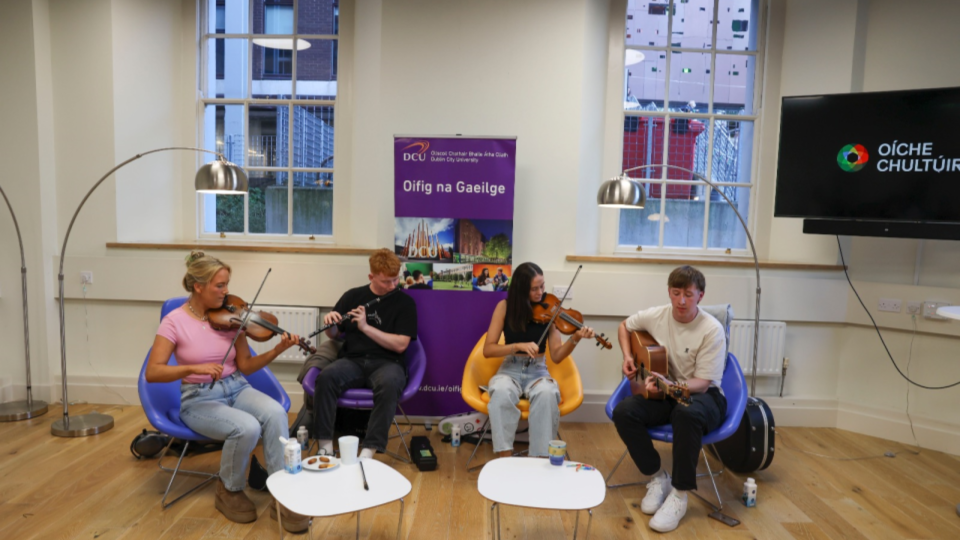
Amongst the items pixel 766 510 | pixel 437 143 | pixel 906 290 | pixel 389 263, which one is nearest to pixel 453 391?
pixel 389 263

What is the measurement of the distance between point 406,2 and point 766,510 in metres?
3.61

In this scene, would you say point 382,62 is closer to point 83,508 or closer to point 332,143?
point 332,143

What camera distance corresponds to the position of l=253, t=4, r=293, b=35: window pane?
14.9 ft

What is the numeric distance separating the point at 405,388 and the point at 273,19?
2938 mm

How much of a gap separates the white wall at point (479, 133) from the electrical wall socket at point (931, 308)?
0.11 m

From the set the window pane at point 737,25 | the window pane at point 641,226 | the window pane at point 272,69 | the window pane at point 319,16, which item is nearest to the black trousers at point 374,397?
the window pane at point 641,226

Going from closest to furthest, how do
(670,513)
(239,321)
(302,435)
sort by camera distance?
1. (670,513)
2. (239,321)
3. (302,435)

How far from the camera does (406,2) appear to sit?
13.2 ft

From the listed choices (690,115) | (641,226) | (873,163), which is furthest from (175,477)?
(873,163)

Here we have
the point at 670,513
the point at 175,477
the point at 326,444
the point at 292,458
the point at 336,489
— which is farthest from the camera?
the point at 326,444

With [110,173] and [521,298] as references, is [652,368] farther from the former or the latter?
[110,173]

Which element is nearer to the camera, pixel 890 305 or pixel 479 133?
pixel 890 305

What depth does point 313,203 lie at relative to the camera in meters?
4.57

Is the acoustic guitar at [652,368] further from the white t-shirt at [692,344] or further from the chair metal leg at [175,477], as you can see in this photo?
the chair metal leg at [175,477]
